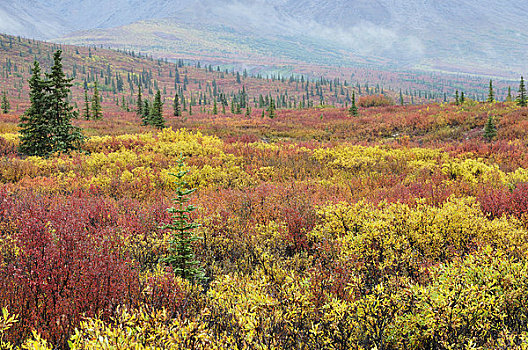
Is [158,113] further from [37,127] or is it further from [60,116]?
[37,127]

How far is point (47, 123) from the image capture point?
1428 centimetres

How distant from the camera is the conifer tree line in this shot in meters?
13.8

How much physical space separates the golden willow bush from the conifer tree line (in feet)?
15.9

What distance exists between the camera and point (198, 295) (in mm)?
3340

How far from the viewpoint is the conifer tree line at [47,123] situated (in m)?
13.8

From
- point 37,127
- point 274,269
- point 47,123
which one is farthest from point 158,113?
point 274,269

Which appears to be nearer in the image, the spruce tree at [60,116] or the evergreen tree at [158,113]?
the spruce tree at [60,116]

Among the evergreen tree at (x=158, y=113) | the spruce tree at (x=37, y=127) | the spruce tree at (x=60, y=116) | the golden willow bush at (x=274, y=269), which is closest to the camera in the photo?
the golden willow bush at (x=274, y=269)

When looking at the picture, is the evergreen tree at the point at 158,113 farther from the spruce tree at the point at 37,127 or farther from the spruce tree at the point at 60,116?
the spruce tree at the point at 37,127

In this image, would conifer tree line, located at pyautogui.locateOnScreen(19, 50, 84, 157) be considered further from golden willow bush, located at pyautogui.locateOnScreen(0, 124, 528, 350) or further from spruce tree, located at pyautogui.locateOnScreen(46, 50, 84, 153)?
golden willow bush, located at pyautogui.locateOnScreen(0, 124, 528, 350)

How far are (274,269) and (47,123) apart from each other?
50.1ft

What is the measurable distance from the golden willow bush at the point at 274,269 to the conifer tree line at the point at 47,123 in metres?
4.85

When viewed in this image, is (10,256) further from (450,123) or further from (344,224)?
(450,123)

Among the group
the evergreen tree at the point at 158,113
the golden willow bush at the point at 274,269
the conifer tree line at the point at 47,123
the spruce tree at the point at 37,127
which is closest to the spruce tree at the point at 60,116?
the conifer tree line at the point at 47,123
